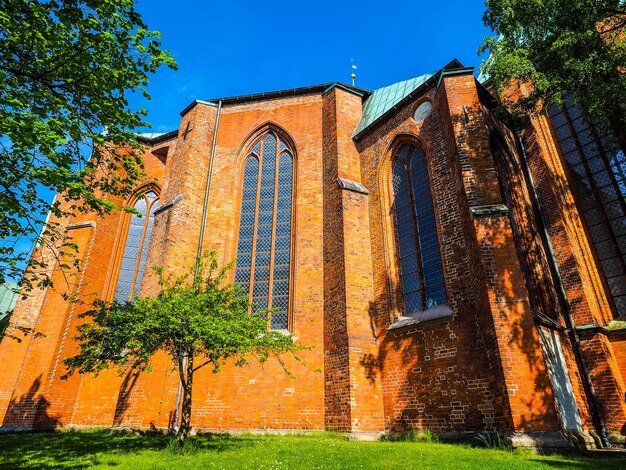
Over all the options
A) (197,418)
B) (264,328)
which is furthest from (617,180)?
(197,418)

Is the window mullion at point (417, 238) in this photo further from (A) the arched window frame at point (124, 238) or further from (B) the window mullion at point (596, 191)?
(A) the arched window frame at point (124, 238)

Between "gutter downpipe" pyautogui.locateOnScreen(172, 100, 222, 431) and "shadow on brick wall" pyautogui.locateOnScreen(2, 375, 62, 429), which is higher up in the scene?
→ "gutter downpipe" pyautogui.locateOnScreen(172, 100, 222, 431)

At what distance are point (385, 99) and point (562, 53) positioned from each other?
20.0 feet

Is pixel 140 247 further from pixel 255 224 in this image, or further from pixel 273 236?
pixel 273 236

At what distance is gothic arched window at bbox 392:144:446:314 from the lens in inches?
418

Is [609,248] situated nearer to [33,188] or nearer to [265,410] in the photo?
[265,410]

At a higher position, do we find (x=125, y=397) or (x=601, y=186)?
(x=601, y=186)

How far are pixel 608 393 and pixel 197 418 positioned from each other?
33.9 feet

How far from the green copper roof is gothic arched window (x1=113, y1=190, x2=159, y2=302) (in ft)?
29.2

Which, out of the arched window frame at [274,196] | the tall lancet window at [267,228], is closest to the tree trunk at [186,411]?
the tall lancet window at [267,228]

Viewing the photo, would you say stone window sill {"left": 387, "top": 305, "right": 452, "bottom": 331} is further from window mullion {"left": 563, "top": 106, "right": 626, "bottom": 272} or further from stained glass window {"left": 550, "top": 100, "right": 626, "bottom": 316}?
window mullion {"left": 563, "top": 106, "right": 626, "bottom": 272}

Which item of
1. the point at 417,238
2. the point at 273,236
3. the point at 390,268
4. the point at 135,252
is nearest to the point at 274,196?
the point at 273,236

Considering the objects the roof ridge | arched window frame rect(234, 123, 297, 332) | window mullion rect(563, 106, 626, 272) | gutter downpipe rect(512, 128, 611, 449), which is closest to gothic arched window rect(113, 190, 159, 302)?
arched window frame rect(234, 123, 297, 332)

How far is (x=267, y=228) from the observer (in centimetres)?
1395
